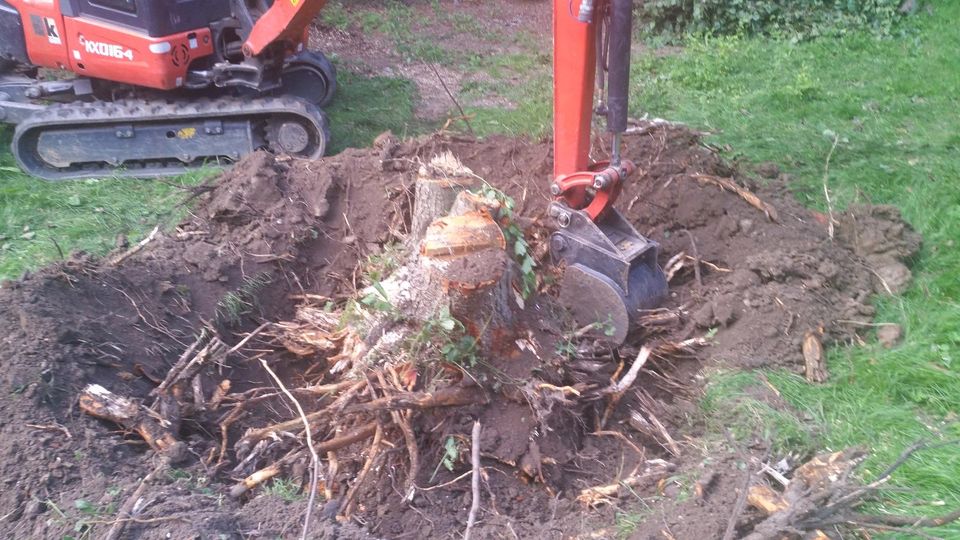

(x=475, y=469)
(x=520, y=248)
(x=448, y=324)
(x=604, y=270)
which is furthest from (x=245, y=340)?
(x=604, y=270)

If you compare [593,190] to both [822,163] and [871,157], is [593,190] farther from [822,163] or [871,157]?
[871,157]

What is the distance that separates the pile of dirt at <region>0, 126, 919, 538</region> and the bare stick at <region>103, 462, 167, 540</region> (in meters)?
0.05

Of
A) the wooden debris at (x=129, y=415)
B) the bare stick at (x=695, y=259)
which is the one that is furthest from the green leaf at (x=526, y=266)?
the wooden debris at (x=129, y=415)

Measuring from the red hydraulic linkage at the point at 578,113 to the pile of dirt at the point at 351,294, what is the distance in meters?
0.40

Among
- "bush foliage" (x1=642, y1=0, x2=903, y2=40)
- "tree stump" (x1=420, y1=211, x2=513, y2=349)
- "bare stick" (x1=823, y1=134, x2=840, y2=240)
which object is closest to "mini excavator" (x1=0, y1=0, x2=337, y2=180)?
"tree stump" (x1=420, y1=211, x2=513, y2=349)

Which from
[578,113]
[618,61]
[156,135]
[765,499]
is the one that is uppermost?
[618,61]

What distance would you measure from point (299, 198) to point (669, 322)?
7.74 ft

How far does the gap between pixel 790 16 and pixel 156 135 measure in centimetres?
714

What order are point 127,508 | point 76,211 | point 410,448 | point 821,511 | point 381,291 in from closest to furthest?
point 821,511 → point 127,508 → point 410,448 → point 381,291 → point 76,211

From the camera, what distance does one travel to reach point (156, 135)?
21.3 ft

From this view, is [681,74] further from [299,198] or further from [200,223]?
[200,223]

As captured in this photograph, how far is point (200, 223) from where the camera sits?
16.0 feet

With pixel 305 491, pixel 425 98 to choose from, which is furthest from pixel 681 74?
pixel 305 491

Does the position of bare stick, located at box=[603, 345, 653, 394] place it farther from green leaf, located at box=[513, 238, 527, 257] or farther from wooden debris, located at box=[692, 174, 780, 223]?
wooden debris, located at box=[692, 174, 780, 223]
